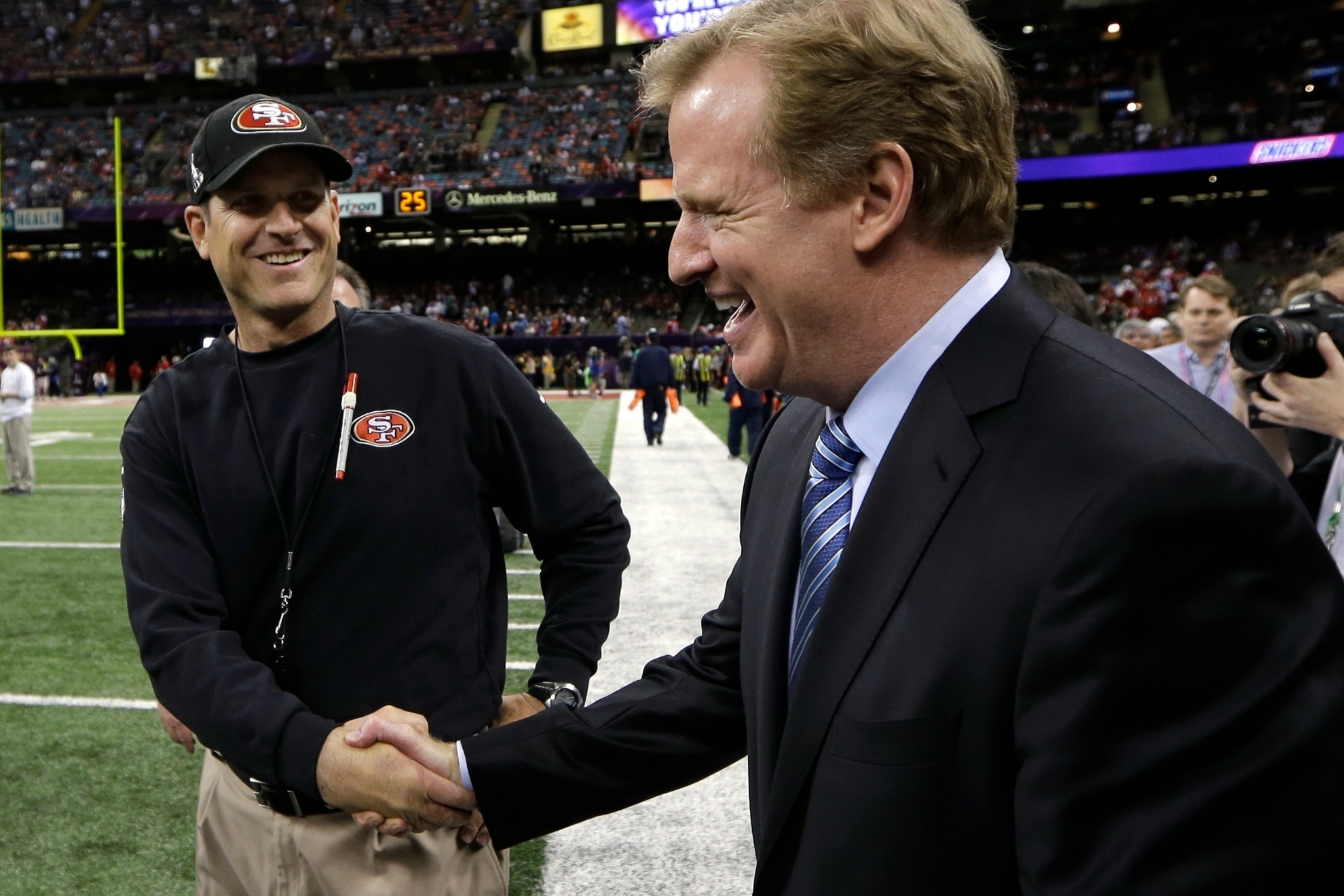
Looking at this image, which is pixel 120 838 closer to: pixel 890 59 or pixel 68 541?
pixel 890 59

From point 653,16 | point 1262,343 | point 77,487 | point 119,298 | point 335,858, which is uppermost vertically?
point 653,16

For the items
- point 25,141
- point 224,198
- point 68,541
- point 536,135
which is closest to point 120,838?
point 224,198

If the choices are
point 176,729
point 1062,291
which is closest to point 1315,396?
point 1062,291

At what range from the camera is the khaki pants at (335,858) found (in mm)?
2059

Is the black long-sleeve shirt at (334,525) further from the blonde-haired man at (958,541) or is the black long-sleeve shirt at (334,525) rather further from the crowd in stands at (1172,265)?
the crowd in stands at (1172,265)

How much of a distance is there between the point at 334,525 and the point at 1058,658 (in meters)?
1.46

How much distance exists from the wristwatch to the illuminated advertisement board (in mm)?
49130

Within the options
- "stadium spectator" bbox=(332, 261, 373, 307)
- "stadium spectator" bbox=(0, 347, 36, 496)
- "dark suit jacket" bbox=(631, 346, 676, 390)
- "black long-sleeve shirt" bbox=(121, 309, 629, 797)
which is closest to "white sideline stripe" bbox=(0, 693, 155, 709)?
"stadium spectator" bbox=(332, 261, 373, 307)

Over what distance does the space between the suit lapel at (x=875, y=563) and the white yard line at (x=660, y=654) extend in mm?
2384

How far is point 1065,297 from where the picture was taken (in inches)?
156

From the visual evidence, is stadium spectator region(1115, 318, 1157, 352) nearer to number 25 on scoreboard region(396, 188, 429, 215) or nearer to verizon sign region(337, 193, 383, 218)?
number 25 on scoreboard region(396, 188, 429, 215)

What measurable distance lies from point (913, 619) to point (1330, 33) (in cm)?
4702

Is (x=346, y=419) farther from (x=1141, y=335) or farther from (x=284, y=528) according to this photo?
(x=1141, y=335)

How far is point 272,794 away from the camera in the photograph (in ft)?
6.66
